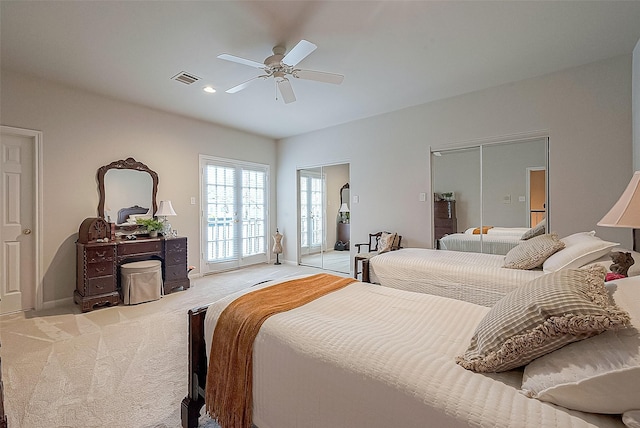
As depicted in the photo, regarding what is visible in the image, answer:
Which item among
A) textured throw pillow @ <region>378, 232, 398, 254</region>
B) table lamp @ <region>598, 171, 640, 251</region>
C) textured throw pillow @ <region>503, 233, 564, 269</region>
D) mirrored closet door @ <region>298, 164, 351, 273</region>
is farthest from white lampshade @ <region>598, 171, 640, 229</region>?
mirrored closet door @ <region>298, 164, 351, 273</region>

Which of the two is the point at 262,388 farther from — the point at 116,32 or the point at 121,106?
the point at 121,106

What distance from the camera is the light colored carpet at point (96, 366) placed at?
A: 1.72 metres

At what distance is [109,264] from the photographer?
11.7 feet

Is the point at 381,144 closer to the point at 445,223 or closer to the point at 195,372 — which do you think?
the point at 445,223

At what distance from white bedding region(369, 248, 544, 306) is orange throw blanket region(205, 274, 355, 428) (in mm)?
1581

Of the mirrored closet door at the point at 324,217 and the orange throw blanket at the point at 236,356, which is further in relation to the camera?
the mirrored closet door at the point at 324,217

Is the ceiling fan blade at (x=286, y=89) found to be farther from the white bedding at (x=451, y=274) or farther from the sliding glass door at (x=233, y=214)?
the sliding glass door at (x=233, y=214)

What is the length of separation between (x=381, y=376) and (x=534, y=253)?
7.46 ft

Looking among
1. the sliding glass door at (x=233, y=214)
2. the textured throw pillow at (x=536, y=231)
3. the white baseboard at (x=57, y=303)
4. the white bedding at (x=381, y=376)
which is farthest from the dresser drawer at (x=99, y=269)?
the textured throw pillow at (x=536, y=231)

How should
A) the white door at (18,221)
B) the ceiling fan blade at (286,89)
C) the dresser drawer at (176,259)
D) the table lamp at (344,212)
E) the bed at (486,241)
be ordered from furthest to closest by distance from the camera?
1. the table lamp at (344,212)
2. the dresser drawer at (176,259)
3. the bed at (486,241)
4. the white door at (18,221)
5. the ceiling fan blade at (286,89)

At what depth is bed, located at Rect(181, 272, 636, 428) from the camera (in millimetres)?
832

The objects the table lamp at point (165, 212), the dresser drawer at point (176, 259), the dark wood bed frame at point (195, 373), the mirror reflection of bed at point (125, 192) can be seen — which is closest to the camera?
the dark wood bed frame at point (195, 373)

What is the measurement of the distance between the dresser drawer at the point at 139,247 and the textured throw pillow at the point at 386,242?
10.7 ft

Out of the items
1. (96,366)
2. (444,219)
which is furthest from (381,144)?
(96,366)
